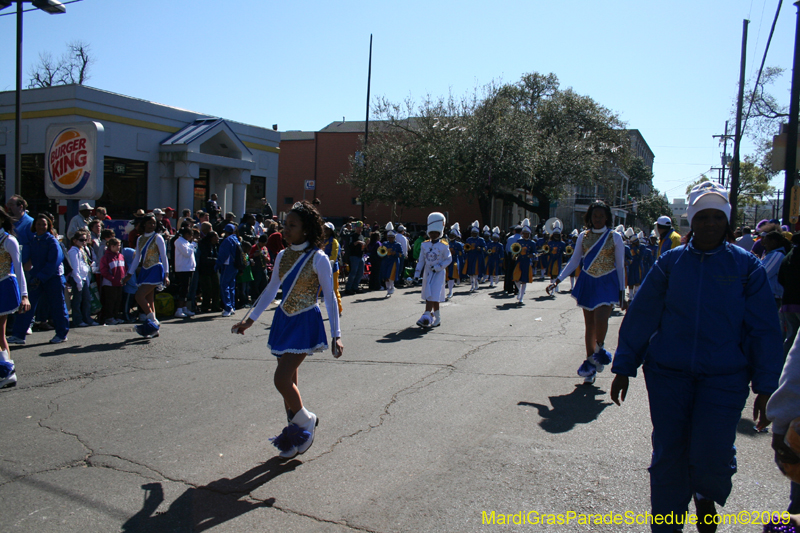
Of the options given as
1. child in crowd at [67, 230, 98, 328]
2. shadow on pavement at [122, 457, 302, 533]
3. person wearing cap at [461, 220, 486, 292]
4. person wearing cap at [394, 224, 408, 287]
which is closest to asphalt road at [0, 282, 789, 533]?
shadow on pavement at [122, 457, 302, 533]

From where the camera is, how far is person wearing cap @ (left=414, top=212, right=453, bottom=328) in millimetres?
10305

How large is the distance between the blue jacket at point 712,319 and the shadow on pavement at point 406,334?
19.8ft

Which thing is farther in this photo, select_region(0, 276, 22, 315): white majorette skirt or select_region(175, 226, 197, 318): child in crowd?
select_region(175, 226, 197, 318): child in crowd

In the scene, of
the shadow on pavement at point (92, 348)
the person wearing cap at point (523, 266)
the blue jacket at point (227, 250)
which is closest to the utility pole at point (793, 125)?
the person wearing cap at point (523, 266)

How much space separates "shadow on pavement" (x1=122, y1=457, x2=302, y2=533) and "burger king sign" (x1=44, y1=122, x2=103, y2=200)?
8.35 meters

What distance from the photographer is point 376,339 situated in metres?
9.16

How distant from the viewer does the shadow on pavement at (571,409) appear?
5152 millimetres

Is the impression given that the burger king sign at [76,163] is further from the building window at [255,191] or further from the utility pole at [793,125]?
the building window at [255,191]

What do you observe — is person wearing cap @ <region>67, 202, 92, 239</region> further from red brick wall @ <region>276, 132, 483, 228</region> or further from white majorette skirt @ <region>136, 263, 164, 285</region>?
red brick wall @ <region>276, 132, 483, 228</region>

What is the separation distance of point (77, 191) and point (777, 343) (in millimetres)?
11121

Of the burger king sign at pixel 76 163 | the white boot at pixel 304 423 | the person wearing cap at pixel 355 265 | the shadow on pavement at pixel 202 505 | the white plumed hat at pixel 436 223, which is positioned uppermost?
the burger king sign at pixel 76 163

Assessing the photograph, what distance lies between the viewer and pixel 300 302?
441 cm

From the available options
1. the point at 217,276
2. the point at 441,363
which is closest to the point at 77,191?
the point at 217,276

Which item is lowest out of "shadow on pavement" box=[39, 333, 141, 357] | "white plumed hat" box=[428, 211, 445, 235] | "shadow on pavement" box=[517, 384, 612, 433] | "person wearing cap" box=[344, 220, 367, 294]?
"shadow on pavement" box=[39, 333, 141, 357]
